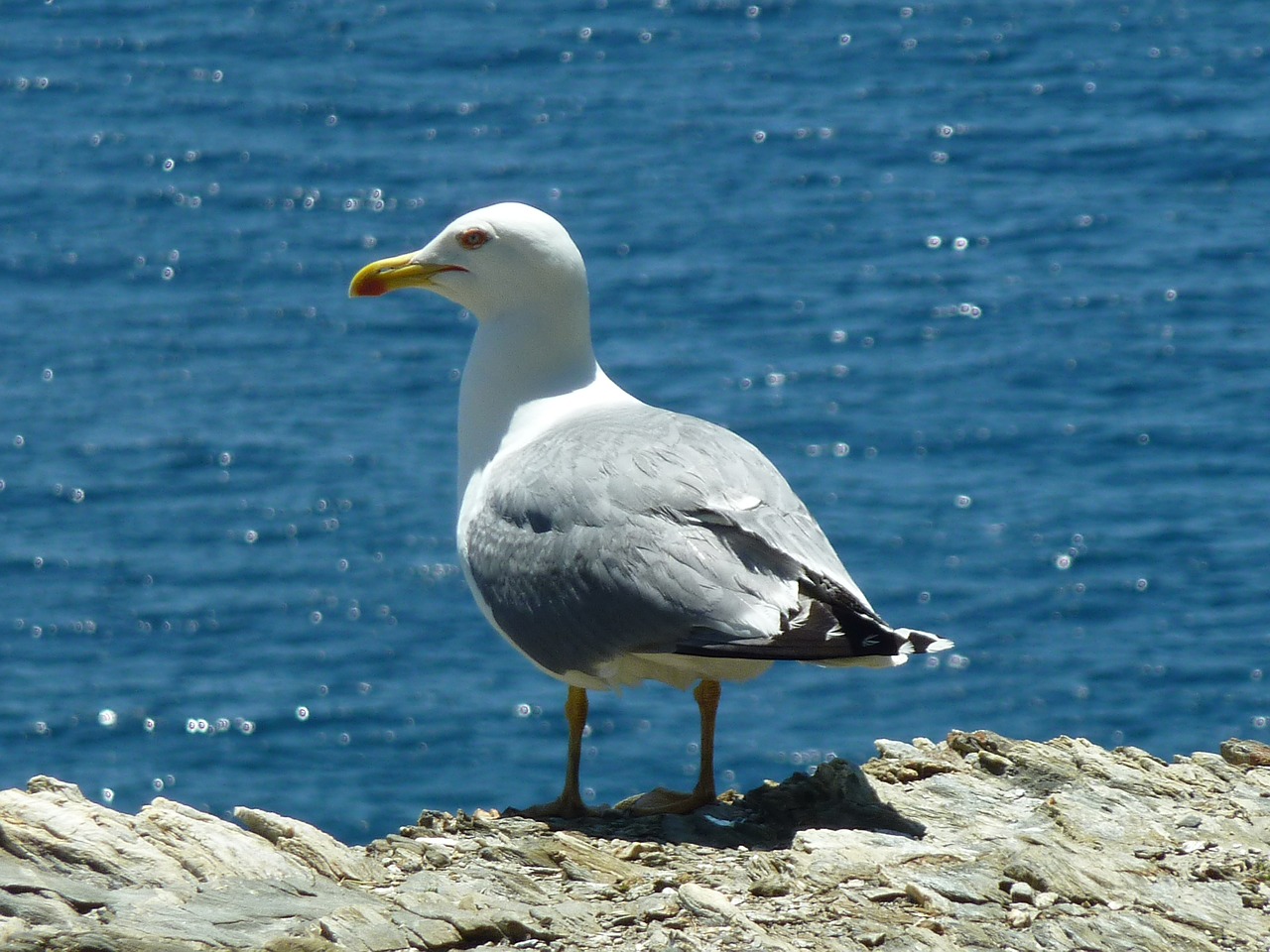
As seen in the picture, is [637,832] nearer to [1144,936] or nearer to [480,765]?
[1144,936]

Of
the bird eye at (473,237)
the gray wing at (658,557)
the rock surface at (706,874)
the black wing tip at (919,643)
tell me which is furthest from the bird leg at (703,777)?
the bird eye at (473,237)

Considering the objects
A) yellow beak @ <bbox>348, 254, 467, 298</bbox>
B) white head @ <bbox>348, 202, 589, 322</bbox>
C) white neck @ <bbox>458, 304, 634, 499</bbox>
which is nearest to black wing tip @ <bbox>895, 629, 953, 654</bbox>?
white neck @ <bbox>458, 304, 634, 499</bbox>

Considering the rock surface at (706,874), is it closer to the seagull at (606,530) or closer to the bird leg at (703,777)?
the bird leg at (703,777)

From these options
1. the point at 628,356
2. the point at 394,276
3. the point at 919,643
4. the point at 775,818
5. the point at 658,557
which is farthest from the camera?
the point at 628,356

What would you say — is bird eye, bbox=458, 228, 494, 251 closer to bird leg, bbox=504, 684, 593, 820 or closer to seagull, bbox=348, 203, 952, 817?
seagull, bbox=348, 203, 952, 817

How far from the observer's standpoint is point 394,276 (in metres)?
8.92

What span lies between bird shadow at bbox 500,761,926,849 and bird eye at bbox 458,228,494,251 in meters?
2.60

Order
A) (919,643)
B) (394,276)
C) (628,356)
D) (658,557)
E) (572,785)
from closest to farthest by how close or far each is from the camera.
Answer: (919,643) → (658,557) → (572,785) → (394,276) → (628,356)

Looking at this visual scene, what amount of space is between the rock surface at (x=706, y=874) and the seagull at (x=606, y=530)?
65 cm

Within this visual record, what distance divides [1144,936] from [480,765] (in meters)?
20.6

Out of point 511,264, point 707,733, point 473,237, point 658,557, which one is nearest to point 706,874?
point 707,733

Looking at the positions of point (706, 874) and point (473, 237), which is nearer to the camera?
point (706, 874)

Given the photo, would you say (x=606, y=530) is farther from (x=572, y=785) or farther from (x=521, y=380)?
(x=521, y=380)

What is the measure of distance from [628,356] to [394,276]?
1032 inches
